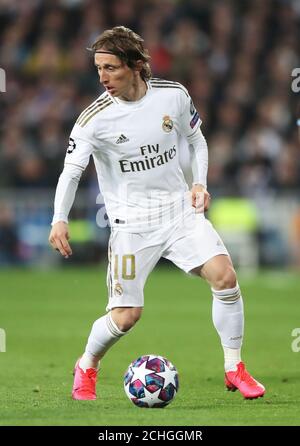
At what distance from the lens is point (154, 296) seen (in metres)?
16.1

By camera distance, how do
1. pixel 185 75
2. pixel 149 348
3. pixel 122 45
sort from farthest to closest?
pixel 185 75, pixel 149 348, pixel 122 45

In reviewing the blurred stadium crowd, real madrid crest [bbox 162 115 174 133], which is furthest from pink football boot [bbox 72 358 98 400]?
the blurred stadium crowd

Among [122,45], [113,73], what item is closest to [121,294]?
[113,73]

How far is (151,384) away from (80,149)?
159cm

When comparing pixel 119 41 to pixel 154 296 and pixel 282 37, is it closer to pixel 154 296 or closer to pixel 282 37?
pixel 154 296

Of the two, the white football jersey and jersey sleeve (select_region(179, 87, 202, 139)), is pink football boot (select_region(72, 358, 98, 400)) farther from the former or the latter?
jersey sleeve (select_region(179, 87, 202, 139))

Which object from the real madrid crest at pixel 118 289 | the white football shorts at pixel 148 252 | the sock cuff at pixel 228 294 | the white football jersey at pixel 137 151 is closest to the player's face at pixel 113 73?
the white football jersey at pixel 137 151

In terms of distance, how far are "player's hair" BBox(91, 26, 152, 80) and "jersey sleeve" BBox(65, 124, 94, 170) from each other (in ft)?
1.75

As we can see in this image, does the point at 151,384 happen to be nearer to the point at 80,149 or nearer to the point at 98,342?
the point at 98,342

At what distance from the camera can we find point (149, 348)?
11.0 m

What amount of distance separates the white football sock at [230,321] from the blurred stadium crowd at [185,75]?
12464 millimetres

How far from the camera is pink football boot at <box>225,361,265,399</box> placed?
7.66m

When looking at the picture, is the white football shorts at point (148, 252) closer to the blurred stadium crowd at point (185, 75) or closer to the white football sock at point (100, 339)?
the white football sock at point (100, 339)
